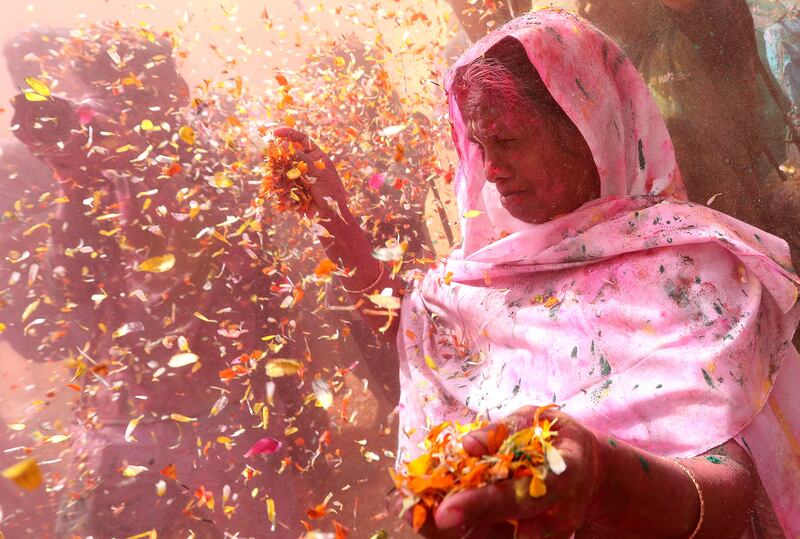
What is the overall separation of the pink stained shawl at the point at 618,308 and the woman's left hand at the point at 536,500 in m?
0.58

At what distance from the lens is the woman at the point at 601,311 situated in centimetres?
126

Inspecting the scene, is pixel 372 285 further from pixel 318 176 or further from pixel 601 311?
pixel 601 311

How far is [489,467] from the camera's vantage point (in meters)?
1.00

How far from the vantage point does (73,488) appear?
3.05m

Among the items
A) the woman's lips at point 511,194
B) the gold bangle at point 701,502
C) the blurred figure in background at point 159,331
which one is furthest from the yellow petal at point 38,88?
the gold bangle at point 701,502

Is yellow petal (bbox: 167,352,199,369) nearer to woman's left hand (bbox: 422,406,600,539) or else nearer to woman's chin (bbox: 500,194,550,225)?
woman's chin (bbox: 500,194,550,225)

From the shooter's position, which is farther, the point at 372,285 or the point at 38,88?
the point at 38,88

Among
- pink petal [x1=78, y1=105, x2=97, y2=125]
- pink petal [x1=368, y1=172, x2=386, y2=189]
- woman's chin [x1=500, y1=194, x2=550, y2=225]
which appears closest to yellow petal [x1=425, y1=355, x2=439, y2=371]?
woman's chin [x1=500, y1=194, x2=550, y2=225]

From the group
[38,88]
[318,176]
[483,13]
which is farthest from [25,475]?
[483,13]

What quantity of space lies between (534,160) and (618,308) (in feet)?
1.90

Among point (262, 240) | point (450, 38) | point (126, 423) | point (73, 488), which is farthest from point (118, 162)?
point (450, 38)

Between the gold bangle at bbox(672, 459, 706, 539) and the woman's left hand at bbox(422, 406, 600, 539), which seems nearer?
the woman's left hand at bbox(422, 406, 600, 539)

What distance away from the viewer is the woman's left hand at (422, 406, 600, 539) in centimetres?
94

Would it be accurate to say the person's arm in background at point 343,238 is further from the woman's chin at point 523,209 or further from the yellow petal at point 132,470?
the yellow petal at point 132,470
